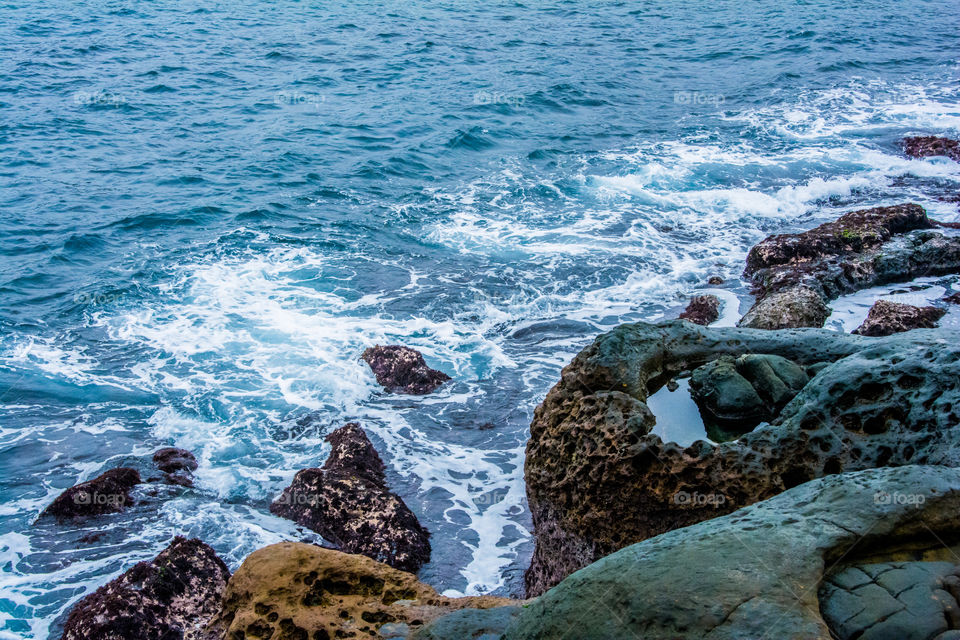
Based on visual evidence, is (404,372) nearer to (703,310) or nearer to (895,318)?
(703,310)

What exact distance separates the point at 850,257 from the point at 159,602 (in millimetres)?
10865

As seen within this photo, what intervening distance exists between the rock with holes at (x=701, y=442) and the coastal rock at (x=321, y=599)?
1.31 m

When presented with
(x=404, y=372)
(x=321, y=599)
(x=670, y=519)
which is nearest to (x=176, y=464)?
(x=404, y=372)

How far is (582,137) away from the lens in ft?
66.5

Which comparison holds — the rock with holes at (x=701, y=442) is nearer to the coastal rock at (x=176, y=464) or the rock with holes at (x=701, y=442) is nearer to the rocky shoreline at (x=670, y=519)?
the rocky shoreline at (x=670, y=519)

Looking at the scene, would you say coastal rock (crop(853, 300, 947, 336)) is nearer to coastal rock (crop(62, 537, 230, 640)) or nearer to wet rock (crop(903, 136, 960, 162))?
coastal rock (crop(62, 537, 230, 640))

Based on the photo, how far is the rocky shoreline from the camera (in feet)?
12.8

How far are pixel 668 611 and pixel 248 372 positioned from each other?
8.27 m

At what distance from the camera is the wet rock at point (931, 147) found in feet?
58.7

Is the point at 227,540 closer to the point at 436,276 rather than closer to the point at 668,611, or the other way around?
the point at 668,611

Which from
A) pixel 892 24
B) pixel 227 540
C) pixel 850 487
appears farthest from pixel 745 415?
pixel 892 24

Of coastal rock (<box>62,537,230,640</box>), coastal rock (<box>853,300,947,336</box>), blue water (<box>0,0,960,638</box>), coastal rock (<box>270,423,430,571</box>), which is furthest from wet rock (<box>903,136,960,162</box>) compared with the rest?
coastal rock (<box>62,537,230,640</box>)

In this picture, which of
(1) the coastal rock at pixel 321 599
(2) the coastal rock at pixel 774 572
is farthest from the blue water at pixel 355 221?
(2) the coastal rock at pixel 774 572

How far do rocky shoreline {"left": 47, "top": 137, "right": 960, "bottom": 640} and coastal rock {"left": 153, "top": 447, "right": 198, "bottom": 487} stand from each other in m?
0.04
